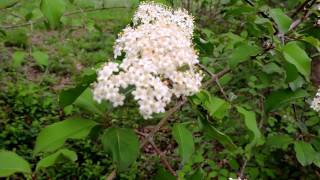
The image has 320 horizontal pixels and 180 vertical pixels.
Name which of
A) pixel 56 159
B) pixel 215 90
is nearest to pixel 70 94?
pixel 56 159

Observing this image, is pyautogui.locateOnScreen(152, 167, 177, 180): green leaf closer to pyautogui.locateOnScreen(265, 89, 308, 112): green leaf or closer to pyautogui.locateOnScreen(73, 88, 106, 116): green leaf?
pyautogui.locateOnScreen(73, 88, 106, 116): green leaf

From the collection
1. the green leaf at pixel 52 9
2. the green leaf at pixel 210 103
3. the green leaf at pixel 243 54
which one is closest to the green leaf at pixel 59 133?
the green leaf at pixel 210 103

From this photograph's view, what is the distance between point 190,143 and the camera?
5.02 feet

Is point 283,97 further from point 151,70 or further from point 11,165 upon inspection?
point 11,165

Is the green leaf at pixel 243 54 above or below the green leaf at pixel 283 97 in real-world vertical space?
above

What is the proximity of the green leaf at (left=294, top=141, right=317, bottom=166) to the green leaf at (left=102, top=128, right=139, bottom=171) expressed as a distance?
1126 millimetres

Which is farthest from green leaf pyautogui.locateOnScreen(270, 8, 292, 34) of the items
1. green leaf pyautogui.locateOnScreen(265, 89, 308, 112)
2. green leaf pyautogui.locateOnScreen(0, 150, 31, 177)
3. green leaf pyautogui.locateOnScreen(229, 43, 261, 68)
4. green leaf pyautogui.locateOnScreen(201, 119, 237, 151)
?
green leaf pyautogui.locateOnScreen(0, 150, 31, 177)

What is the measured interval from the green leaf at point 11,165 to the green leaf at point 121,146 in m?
0.32

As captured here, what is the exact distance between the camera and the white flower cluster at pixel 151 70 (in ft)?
4.01

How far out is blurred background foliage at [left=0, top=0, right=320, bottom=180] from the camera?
1786mm

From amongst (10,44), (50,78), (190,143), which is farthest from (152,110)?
(10,44)

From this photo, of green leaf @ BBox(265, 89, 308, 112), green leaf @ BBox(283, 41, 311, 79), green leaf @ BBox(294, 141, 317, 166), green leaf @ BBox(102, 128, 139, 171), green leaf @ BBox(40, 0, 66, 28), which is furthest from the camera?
green leaf @ BBox(294, 141, 317, 166)

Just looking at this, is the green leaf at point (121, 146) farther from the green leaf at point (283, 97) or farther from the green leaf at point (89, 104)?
the green leaf at point (283, 97)

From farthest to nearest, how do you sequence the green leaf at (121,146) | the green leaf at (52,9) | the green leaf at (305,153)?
the green leaf at (305,153) → the green leaf at (52,9) → the green leaf at (121,146)
